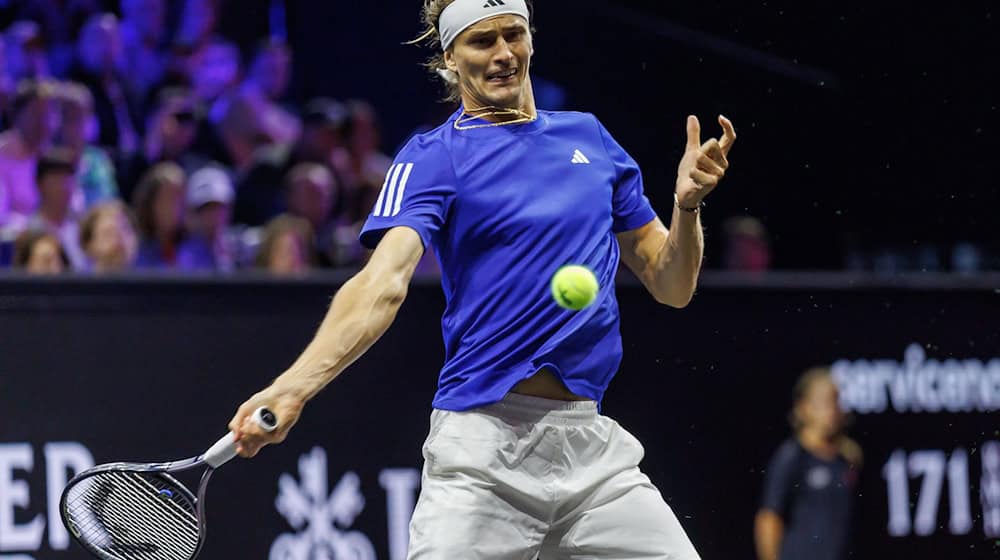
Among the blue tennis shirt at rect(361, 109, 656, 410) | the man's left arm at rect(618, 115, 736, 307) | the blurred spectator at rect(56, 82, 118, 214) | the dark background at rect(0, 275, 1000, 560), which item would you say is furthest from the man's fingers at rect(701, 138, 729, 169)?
the blurred spectator at rect(56, 82, 118, 214)

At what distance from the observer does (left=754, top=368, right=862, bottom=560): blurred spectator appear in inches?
252

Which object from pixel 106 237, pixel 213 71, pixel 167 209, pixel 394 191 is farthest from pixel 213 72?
pixel 394 191

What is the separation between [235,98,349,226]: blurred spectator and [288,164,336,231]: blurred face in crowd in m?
0.19

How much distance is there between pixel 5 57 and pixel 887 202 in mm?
5328

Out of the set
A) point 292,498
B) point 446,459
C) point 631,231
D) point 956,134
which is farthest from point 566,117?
point 956,134

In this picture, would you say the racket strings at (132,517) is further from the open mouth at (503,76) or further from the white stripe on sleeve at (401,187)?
the open mouth at (503,76)

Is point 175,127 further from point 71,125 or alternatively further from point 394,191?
point 394,191

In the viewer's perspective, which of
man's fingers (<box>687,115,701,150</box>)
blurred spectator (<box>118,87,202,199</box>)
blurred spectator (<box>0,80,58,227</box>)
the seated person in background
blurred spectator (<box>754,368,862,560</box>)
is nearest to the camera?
man's fingers (<box>687,115,701,150</box>)

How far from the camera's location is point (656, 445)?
6.29 metres

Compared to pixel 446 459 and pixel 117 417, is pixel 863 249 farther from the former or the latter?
pixel 446 459

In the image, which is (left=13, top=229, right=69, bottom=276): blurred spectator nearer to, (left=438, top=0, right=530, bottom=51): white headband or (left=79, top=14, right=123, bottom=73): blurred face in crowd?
(left=79, top=14, right=123, bottom=73): blurred face in crowd

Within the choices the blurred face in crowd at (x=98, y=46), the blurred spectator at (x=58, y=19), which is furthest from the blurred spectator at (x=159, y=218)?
the blurred spectator at (x=58, y=19)

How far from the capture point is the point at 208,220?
7742 millimetres

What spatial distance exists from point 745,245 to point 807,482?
8.59ft
